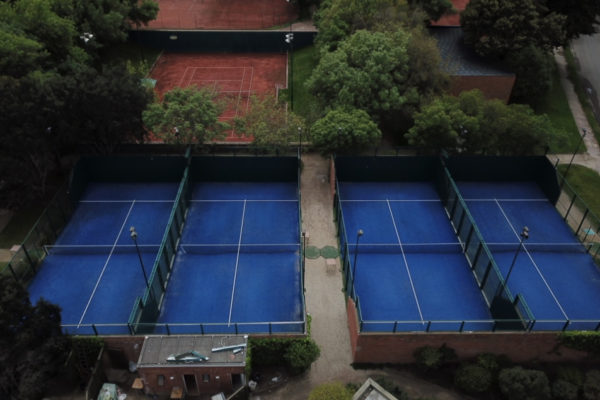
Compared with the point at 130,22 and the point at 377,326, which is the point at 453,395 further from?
the point at 130,22

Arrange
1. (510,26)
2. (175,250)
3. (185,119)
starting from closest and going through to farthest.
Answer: (175,250), (185,119), (510,26)

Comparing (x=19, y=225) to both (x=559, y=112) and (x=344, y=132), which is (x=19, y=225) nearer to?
(x=344, y=132)

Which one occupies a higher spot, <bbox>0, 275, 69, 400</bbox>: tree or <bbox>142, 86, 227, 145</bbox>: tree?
<bbox>142, 86, 227, 145</bbox>: tree

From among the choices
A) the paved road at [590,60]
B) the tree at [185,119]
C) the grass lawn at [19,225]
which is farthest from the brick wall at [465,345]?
the paved road at [590,60]

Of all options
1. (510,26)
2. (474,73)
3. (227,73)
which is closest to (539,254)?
(474,73)

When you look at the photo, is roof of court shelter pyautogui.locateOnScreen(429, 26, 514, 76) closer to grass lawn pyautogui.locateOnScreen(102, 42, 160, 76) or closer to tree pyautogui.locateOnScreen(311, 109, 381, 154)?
tree pyautogui.locateOnScreen(311, 109, 381, 154)

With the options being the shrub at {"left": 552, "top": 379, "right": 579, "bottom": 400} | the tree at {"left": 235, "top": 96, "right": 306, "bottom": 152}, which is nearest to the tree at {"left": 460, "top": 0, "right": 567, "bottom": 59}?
the tree at {"left": 235, "top": 96, "right": 306, "bottom": 152}

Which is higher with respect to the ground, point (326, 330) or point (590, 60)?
point (590, 60)
